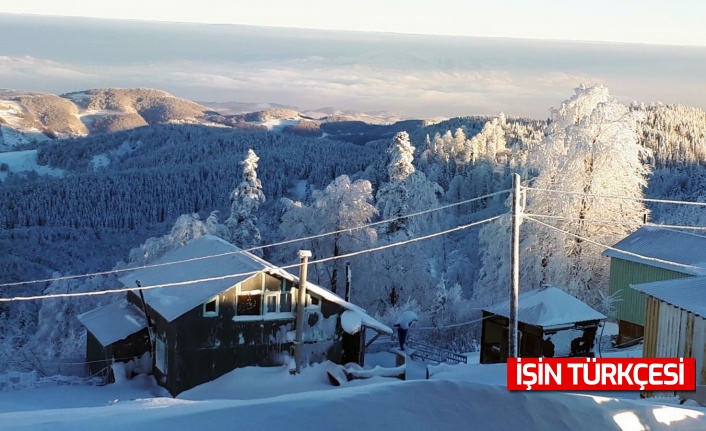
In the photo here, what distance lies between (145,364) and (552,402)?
21.0 m

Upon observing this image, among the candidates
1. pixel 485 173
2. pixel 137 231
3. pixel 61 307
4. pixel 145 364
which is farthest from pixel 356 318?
pixel 137 231

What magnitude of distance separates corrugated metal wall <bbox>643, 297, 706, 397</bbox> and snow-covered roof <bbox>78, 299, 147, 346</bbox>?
19.2 meters

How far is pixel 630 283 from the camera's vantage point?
34.1 meters

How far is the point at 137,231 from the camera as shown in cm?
15550

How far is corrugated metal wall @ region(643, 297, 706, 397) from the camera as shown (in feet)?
56.0

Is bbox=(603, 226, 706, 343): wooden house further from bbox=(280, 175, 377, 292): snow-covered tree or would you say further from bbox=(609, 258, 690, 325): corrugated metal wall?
bbox=(280, 175, 377, 292): snow-covered tree

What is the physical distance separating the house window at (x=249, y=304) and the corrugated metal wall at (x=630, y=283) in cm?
1786

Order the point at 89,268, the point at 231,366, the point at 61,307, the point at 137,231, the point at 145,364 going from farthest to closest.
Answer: the point at 137,231 → the point at 89,268 → the point at 61,307 → the point at 145,364 → the point at 231,366

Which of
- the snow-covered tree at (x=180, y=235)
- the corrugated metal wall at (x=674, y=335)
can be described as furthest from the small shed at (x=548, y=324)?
the snow-covered tree at (x=180, y=235)

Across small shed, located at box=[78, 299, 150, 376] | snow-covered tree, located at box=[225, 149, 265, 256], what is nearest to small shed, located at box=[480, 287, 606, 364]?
small shed, located at box=[78, 299, 150, 376]

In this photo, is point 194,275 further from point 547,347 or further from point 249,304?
point 547,347

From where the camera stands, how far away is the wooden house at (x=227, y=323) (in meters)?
26.2

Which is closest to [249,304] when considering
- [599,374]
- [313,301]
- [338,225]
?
[313,301]

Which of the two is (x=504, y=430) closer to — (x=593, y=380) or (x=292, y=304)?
(x=593, y=380)
